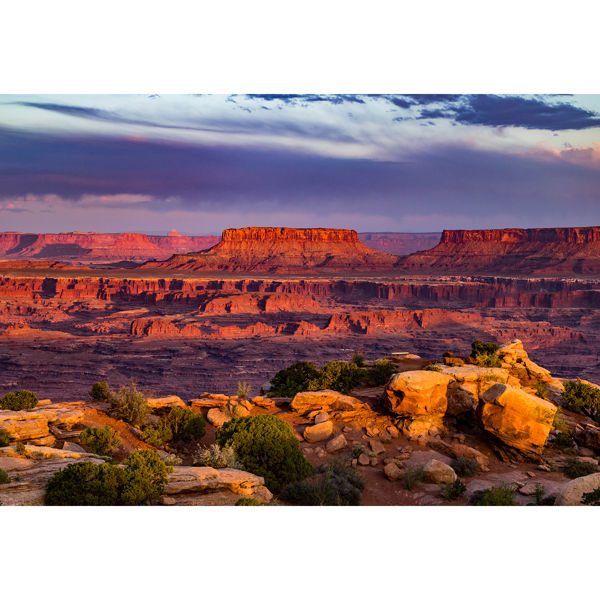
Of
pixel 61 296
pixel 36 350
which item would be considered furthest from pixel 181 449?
pixel 61 296

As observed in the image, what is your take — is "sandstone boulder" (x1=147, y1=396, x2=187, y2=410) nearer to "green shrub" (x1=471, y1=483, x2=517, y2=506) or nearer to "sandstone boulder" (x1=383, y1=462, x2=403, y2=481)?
"sandstone boulder" (x1=383, y1=462, x2=403, y2=481)

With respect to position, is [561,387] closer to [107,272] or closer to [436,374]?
[436,374]

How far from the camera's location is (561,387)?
63.2 feet

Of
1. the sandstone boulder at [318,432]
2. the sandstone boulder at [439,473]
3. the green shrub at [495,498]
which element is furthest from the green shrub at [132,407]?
the green shrub at [495,498]

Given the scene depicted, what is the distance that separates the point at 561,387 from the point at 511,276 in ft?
306

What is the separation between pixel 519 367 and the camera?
62.7 feet

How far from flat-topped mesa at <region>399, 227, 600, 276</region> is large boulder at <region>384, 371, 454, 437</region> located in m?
102

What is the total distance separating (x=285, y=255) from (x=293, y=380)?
118 m

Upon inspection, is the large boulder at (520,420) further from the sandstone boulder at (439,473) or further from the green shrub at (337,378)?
the green shrub at (337,378)

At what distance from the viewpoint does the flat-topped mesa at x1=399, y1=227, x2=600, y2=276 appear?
107750 millimetres

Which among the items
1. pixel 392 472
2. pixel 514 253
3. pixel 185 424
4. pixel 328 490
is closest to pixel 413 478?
pixel 392 472

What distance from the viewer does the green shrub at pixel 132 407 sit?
49.8 feet

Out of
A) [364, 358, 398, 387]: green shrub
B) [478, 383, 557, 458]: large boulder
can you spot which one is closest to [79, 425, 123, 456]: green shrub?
[364, 358, 398, 387]: green shrub

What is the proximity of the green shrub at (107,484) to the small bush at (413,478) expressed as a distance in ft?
18.4
